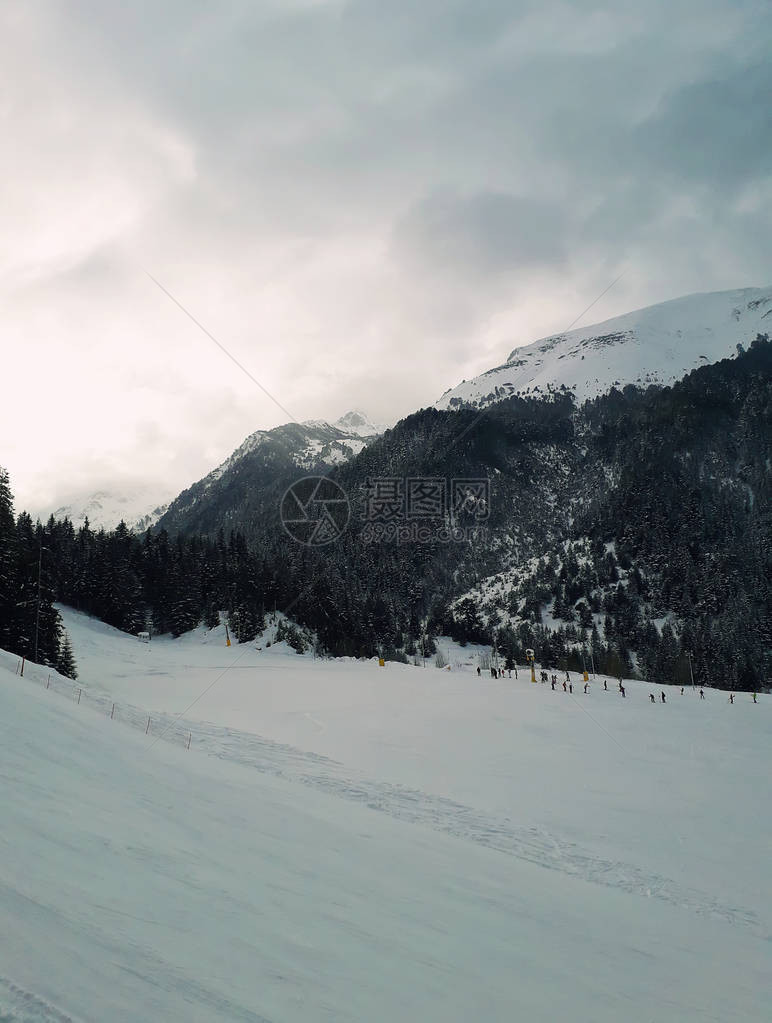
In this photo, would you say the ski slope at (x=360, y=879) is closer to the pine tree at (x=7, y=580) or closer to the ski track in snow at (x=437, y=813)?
the ski track in snow at (x=437, y=813)

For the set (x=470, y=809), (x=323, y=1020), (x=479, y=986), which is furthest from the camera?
(x=470, y=809)

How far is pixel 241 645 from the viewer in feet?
251

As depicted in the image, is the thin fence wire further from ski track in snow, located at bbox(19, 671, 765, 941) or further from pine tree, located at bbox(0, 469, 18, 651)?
pine tree, located at bbox(0, 469, 18, 651)

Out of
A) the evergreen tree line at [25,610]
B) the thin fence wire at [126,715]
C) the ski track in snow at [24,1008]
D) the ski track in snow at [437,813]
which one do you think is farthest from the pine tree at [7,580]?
the ski track in snow at [24,1008]

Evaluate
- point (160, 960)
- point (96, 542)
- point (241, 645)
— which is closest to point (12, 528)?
point (241, 645)

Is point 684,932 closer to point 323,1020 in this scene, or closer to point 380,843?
point 380,843

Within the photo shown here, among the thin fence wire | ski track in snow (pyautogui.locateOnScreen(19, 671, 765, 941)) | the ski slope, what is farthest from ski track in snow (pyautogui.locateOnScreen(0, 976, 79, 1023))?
the thin fence wire

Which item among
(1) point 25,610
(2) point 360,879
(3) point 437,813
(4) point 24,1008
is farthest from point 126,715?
(4) point 24,1008

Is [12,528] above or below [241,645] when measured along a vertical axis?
above

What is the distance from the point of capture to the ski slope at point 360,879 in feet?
16.8

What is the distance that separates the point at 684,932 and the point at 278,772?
477 inches

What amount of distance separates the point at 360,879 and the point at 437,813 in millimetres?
6758

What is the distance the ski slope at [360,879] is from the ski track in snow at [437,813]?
0.10 meters

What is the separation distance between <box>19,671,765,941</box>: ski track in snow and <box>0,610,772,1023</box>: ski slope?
3.8 inches
